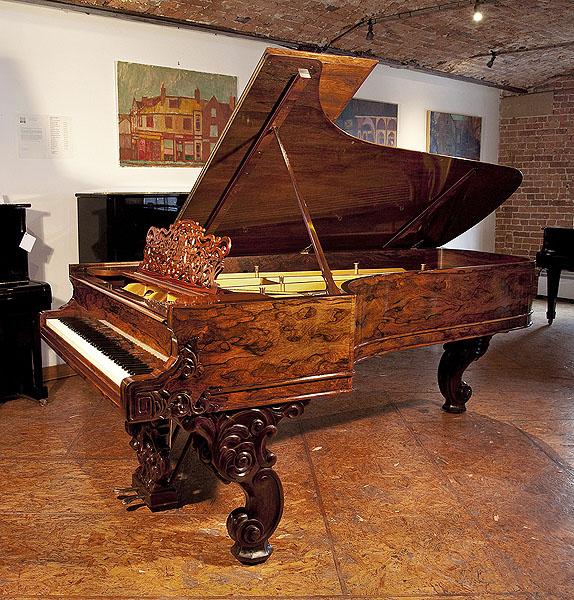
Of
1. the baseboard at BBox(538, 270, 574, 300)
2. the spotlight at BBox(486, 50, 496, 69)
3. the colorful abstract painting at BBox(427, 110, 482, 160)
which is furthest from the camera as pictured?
the baseboard at BBox(538, 270, 574, 300)

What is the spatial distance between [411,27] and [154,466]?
5534mm

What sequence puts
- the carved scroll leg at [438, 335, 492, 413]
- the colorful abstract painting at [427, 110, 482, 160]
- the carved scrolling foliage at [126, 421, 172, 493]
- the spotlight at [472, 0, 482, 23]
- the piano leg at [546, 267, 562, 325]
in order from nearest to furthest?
the carved scrolling foliage at [126, 421, 172, 493]
the carved scroll leg at [438, 335, 492, 413]
the spotlight at [472, 0, 482, 23]
the piano leg at [546, 267, 562, 325]
the colorful abstract painting at [427, 110, 482, 160]

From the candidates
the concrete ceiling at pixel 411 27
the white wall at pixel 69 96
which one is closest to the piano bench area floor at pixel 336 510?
the white wall at pixel 69 96

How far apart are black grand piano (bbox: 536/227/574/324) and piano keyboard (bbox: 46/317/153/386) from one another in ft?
18.5

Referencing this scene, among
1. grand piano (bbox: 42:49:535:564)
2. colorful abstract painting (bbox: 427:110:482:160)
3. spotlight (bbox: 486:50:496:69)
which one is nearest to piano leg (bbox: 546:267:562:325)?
colorful abstract painting (bbox: 427:110:482:160)

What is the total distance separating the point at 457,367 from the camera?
4262mm

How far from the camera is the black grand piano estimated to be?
720 centimetres

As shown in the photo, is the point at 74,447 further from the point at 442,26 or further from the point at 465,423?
the point at 442,26

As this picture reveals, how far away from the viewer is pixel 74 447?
379 centimetres

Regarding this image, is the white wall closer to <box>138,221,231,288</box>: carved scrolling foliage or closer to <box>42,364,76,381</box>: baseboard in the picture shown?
<box>42,364,76,381</box>: baseboard

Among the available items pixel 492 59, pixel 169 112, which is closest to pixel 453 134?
pixel 492 59

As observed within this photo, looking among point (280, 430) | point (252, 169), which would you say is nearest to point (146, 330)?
point (252, 169)

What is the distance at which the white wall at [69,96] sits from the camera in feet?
15.7

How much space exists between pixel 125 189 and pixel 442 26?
378 centimetres
